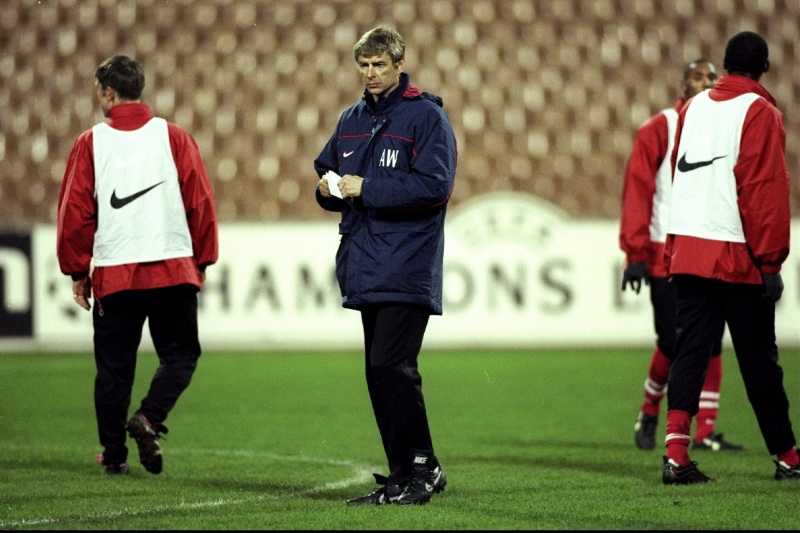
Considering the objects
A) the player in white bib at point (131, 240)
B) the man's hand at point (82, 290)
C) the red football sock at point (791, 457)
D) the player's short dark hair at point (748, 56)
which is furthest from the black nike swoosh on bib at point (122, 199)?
the red football sock at point (791, 457)

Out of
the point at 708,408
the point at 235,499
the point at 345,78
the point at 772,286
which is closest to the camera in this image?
the point at 235,499

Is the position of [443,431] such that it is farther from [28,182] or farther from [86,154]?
[28,182]

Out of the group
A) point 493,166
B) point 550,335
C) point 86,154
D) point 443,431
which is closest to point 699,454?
point 443,431

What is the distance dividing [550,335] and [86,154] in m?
7.03

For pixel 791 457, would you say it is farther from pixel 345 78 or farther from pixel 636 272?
pixel 345 78

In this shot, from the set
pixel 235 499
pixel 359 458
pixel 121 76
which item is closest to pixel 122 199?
pixel 121 76

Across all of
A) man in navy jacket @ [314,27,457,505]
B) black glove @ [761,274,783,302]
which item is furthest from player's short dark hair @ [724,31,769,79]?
man in navy jacket @ [314,27,457,505]

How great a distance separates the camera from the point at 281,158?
51.6ft

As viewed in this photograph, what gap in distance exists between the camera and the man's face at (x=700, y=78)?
5879mm

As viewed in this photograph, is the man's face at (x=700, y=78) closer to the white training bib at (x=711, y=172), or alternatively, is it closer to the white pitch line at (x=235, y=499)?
the white training bib at (x=711, y=172)

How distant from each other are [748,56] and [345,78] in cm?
1145

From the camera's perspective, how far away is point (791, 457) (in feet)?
16.1

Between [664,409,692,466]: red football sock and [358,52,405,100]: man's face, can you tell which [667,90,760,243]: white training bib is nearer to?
[664,409,692,466]: red football sock

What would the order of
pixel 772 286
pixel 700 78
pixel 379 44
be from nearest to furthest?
1. pixel 379 44
2. pixel 772 286
3. pixel 700 78
